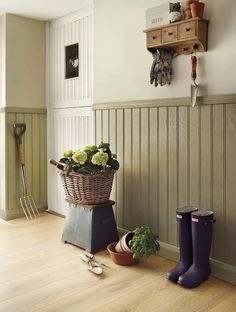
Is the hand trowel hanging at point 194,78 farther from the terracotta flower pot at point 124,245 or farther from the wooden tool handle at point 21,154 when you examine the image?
the wooden tool handle at point 21,154

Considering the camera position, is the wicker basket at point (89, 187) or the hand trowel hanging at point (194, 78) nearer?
the hand trowel hanging at point (194, 78)

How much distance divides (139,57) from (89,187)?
1116 millimetres

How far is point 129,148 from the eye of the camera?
9.75ft

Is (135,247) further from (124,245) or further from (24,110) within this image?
(24,110)

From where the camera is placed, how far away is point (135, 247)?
245 cm

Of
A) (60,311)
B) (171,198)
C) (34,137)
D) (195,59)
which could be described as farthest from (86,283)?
(34,137)

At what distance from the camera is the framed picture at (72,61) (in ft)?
12.1

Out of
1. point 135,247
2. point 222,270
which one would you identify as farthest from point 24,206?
point 222,270

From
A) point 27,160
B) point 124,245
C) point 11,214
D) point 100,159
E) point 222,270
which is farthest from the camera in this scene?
point 27,160

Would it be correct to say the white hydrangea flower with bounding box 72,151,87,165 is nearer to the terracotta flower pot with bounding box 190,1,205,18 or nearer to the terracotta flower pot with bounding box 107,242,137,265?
the terracotta flower pot with bounding box 107,242,137,265

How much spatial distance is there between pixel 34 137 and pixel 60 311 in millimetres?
2423

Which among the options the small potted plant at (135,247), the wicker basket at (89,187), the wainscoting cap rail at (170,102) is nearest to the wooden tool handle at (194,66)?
the wainscoting cap rail at (170,102)

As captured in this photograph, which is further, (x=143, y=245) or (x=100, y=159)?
(x=100, y=159)

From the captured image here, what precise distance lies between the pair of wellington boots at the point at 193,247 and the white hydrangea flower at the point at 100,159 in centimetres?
69
